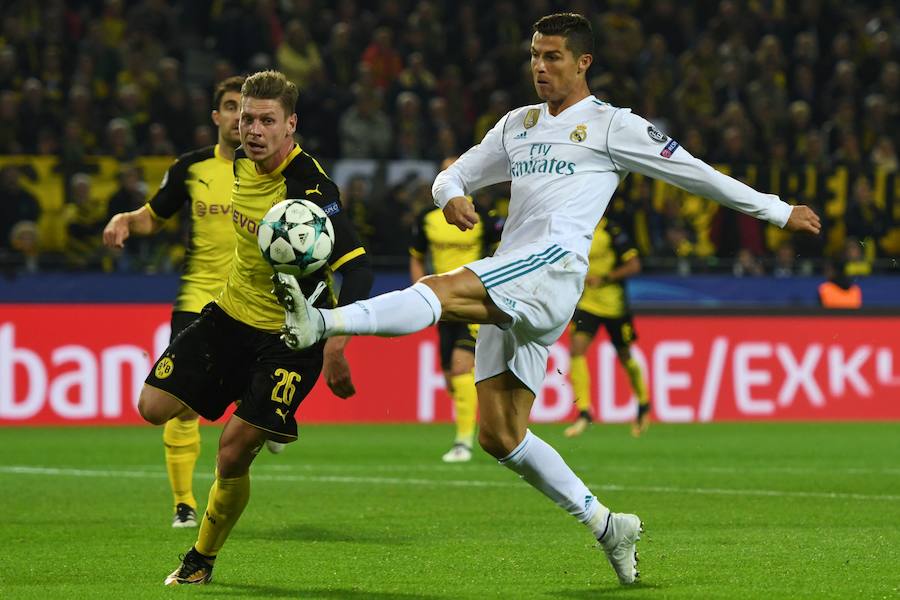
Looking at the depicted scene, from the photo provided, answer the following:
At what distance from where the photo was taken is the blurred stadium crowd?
17.5 metres

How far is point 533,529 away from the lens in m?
8.77

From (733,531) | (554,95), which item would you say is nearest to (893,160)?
(733,531)

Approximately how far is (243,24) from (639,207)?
18.8 ft

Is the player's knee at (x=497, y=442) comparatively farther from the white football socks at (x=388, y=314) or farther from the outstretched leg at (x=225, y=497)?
the outstretched leg at (x=225, y=497)

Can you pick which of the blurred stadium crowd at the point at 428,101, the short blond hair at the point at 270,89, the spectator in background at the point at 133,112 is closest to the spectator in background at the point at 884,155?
the blurred stadium crowd at the point at 428,101

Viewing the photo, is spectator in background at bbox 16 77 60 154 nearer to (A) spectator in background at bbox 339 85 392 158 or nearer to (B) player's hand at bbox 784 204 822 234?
(A) spectator in background at bbox 339 85 392 158

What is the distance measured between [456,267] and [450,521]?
4.64 meters

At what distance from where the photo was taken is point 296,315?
Answer: 568 centimetres

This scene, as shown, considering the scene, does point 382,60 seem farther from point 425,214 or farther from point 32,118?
point 425,214

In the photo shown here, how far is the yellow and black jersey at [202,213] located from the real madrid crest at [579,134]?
2.79 meters

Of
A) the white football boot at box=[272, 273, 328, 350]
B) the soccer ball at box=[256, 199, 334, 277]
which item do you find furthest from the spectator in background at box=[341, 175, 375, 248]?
the white football boot at box=[272, 273, 328, 350]

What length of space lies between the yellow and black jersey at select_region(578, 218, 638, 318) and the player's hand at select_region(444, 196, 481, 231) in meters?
9.10

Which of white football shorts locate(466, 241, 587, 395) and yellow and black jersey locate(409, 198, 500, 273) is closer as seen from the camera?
white football shorts locate(466, 241, 587, 395)

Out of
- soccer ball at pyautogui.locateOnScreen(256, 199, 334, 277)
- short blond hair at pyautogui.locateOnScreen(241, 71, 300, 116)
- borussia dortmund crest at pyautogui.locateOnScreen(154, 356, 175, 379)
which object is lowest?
borussia dortmund crest at pyautogui.locateOnScreen(154, 356, 175, 379)
